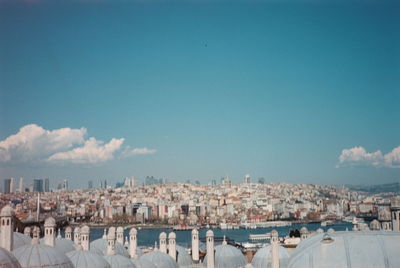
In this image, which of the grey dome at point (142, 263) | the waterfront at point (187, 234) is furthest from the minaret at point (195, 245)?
the waterfront at point (187, 234)

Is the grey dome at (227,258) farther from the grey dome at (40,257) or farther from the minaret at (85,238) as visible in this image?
the grey dome at (40,257)

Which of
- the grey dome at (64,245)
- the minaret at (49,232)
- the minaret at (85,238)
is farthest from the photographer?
the grey dome at (64,245)

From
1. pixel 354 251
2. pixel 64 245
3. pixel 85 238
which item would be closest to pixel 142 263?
pixel 85 238

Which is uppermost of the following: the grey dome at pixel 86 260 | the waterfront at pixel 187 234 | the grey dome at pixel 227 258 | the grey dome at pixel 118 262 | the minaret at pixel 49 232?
the minaret at pixel 49 232

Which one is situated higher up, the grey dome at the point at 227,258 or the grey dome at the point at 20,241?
the grey dome at the point at 20,241

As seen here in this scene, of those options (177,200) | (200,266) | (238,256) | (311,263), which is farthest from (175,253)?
(177,200)

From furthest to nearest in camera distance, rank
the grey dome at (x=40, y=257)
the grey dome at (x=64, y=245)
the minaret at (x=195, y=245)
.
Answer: the minaret at (x=195, y=245), the grey dome at (x=64, y=245), the grey dome at (x=40, y=257)

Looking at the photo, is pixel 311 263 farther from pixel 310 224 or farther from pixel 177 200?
pixel 177 200
